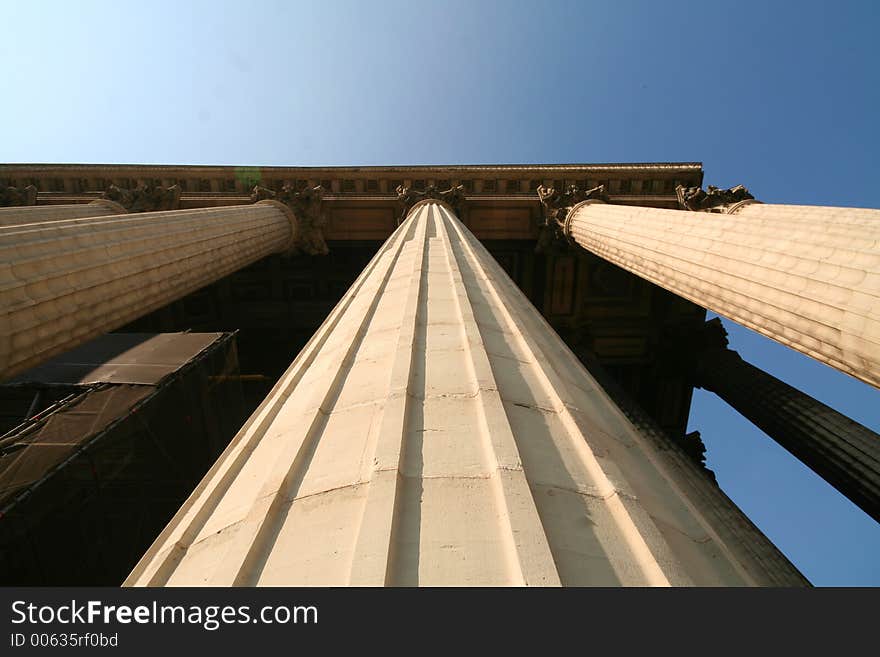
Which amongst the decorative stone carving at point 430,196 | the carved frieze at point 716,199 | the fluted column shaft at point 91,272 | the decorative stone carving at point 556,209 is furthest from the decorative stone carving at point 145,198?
the carved frieze at point 716,199

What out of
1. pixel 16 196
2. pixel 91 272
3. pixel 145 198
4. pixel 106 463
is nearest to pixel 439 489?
pixel 91 272

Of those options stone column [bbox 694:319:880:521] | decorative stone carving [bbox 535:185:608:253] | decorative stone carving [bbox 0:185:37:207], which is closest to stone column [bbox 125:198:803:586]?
stone column [bbox 694:319:880:521]

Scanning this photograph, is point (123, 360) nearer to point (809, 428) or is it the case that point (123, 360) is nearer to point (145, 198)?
point (145, 198)

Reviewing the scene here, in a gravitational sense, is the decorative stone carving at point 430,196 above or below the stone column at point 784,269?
above

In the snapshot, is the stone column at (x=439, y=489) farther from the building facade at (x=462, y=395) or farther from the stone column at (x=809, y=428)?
the stone column at (x=809, y=428)

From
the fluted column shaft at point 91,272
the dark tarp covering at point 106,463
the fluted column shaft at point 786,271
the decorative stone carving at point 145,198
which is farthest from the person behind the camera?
the decorative stone carving at point 145,198

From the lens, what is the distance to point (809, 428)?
14.6m

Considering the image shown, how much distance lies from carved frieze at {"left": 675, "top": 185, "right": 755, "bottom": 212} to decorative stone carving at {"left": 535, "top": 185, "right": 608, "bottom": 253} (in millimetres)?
3638

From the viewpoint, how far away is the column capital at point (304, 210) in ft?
73.6

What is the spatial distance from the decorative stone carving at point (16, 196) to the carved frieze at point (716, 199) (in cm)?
2902

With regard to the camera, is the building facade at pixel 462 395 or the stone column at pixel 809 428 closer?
the building facade at pixel 462 395

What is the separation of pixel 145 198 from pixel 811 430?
2714 cm

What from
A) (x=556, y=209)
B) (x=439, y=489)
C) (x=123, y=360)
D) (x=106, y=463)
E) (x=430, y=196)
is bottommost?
(x=106, y=463)
